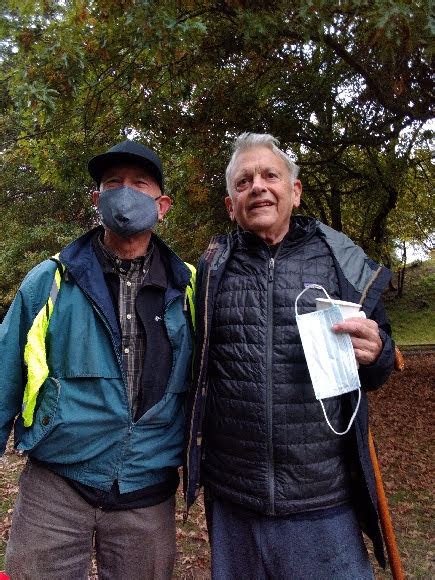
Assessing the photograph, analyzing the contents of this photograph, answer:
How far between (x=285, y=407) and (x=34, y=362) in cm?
110

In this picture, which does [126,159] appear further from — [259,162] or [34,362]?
[34,362]

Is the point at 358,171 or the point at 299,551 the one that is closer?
the point at 299,551

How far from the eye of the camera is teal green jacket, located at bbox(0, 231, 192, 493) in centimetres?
216

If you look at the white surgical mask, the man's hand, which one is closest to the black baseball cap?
the white surgical mask

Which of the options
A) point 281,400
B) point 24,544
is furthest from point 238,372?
point 24,544

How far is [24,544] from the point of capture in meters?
2.18

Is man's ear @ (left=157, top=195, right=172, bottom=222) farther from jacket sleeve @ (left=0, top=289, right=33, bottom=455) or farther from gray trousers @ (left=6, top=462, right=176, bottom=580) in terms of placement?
gray trousers @ (left=6, top=462, right=176, bottom=580)

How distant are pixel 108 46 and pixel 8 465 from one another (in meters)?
5.30

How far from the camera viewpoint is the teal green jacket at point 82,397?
2160 mm

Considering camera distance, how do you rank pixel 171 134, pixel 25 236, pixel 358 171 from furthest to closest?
pixel 25 236
pixel 358 171
pixel 171 134

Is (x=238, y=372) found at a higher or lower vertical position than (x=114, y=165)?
lower

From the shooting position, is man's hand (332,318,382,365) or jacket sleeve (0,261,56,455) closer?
man's hand (332,318,382,365)

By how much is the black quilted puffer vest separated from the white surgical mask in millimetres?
112

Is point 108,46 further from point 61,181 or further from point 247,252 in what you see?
point 247,252
